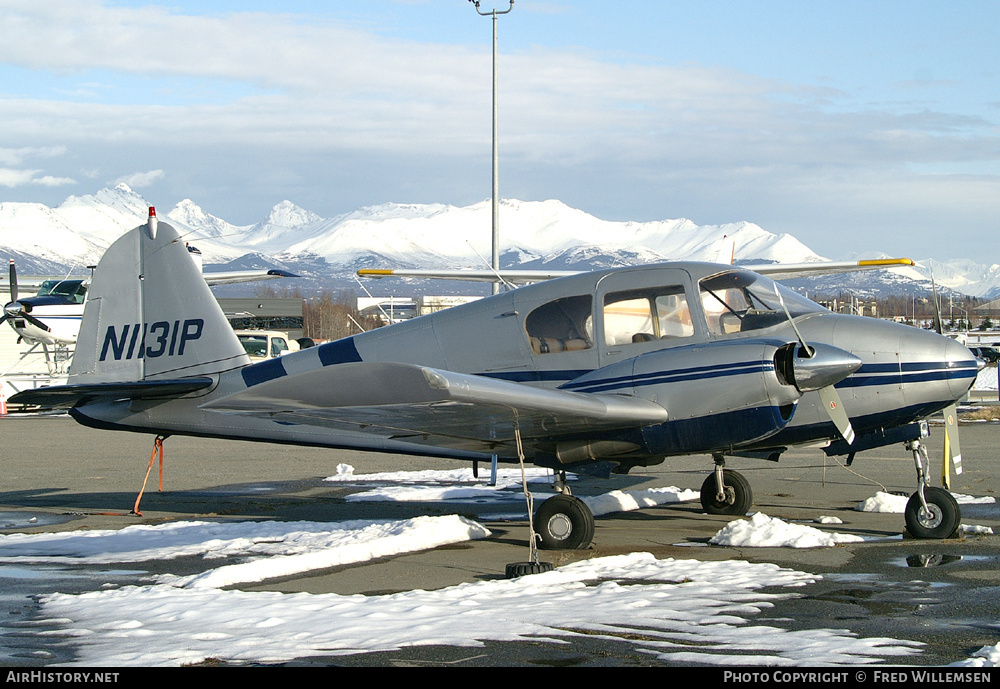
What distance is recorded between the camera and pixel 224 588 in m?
6.61

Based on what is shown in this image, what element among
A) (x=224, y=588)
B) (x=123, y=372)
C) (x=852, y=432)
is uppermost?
(x=123, y=372)

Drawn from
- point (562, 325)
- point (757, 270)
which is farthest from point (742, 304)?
point (757, 270)

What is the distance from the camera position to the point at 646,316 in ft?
28.4

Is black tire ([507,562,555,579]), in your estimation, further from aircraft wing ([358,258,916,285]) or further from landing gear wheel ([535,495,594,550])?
aircraft wing ([358,258,916,285])

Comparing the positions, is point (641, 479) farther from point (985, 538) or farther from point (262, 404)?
point (262, 404)

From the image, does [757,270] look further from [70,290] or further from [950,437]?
[70,290]

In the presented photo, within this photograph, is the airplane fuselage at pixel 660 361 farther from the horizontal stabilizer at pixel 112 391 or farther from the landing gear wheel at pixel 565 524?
the horizontal stabilizer at pixel 112 391

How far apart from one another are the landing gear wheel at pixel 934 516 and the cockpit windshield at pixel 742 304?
194cm

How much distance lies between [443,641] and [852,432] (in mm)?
4720

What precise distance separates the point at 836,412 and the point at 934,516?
127 centimetres

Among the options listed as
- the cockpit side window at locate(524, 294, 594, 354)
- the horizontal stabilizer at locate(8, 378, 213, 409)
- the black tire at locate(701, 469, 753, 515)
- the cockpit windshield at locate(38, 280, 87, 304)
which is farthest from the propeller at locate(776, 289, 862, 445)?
the cockpit windshield at locate(38, 280, 87, 304)

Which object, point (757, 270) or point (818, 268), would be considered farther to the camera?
point (818, 268)

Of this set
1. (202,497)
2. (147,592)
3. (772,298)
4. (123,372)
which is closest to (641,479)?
A: (772,298)

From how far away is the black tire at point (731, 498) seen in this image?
10164 mm
